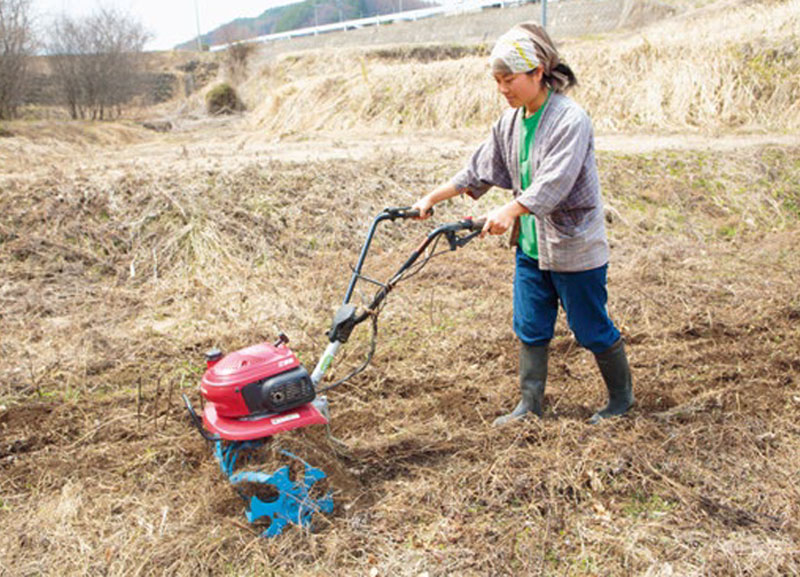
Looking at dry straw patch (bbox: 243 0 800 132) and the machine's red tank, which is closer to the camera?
the machine's red tank

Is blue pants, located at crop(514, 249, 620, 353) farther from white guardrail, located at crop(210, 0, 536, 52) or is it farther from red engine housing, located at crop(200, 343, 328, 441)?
white guardrail, located at crop(210, 0, 536, 52)

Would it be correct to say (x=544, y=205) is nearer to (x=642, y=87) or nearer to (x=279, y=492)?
(x=279, y=492)

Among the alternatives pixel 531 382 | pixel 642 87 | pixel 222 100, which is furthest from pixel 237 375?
pixel 222 100

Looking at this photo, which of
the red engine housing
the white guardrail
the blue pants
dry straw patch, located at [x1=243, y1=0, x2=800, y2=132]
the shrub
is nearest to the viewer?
the red engine housing

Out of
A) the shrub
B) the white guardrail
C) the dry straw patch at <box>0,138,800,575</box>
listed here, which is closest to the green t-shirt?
the dry straw patch at <box>0,138,800,575</box>

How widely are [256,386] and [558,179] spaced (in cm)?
148

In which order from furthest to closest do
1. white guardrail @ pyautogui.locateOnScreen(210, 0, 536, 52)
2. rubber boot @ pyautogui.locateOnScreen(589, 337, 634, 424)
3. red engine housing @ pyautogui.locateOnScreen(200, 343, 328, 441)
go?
white guardrail @ pyautogui.locateOnScreen(210, 0, 536, 52) → rubber boot @ pyautogui.locateOnScreen(589, 337, 634, 424) → red engine housing @ pyautogui.locateOnScreen(200, 343, 328, 441)

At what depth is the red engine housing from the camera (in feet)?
8.86

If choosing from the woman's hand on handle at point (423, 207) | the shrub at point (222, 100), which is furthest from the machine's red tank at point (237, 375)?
the shrub at point (222, 100)

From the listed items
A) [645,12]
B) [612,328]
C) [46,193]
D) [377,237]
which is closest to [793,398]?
[612,328]

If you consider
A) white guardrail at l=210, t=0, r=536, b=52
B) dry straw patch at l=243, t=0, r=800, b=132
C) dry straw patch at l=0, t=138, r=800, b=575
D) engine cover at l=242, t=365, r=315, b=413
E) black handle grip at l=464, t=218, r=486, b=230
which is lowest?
dry straw patch at l=0, t=138, r=800, b=575

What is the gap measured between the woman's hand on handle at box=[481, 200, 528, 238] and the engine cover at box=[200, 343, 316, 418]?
972mm

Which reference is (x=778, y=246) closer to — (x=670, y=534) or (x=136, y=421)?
(x=670, y=534)

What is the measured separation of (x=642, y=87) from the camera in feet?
40.0
